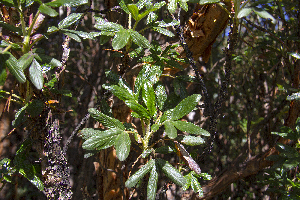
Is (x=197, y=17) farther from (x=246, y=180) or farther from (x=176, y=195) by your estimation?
(x=246, y=180)

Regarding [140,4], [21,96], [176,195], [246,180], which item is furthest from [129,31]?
[246,180]

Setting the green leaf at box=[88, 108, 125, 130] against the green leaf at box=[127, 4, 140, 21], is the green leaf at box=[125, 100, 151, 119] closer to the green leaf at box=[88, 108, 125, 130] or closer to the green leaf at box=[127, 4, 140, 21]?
the green leaf at box=[88, 108, 125, 130]

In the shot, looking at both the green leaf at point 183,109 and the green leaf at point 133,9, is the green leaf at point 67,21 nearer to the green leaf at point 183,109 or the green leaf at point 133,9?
the green leaf at point 133,9

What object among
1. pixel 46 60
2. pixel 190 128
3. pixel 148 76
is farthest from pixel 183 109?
pixel 46 60

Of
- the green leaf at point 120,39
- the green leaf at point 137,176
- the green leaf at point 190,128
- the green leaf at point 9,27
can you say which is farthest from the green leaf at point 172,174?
the green leaf at point 9,27

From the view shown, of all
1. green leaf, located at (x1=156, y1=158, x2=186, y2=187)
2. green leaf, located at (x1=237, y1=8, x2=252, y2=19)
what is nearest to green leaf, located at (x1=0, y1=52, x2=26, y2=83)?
green leaf, located at (x1=156, y1=158, x2=186, y2=187)

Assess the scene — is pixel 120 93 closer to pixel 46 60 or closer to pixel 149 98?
pixel 149 98
